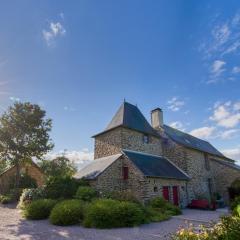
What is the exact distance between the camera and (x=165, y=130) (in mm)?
25906

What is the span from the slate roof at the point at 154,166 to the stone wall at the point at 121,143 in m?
0.60

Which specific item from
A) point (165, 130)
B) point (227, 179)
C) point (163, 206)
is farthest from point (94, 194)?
point (227, 179)

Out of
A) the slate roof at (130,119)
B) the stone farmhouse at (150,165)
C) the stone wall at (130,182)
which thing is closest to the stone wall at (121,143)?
the stone farmhouse at (150,165)

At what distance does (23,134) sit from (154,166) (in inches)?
561

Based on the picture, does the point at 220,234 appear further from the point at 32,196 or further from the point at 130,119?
the point at 130,119

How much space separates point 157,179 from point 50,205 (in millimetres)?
8619

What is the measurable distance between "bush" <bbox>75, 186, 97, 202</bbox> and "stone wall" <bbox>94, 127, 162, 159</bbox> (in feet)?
17.7

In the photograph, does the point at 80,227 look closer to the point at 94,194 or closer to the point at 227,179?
the point at 94,194

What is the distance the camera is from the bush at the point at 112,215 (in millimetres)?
10727

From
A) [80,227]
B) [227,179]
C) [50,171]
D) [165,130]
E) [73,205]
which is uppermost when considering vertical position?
[165,130]

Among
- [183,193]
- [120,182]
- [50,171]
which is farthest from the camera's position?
[50,171]

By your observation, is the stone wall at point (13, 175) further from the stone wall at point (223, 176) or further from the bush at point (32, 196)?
the stone wall at point (223, 176)

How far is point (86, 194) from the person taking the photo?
52.1 ft

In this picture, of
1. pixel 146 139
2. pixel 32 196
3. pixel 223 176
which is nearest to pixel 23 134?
pixel 32 196
